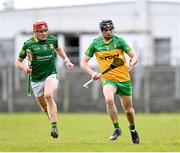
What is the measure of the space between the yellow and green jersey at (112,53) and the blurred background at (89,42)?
29.7 meters

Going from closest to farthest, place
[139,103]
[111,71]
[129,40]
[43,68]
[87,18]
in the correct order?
[111,71] < [43,68] < [139,103] < [129,40] < [87,18]

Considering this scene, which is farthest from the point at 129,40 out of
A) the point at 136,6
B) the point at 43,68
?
the point at 43,68

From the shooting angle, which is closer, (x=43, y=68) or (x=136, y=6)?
(x=43, y=68)

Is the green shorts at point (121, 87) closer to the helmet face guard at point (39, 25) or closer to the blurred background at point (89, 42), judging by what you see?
the helmet face guard at point (39, 25)

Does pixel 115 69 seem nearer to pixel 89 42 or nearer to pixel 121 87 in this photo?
pixel 121 87

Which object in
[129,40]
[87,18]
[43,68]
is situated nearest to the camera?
[43,68]

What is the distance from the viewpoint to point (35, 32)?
18266mm

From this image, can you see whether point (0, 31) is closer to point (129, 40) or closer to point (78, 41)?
point (78, 41)

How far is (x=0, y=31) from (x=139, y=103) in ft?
65.6

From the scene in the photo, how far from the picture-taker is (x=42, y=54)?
727 inches

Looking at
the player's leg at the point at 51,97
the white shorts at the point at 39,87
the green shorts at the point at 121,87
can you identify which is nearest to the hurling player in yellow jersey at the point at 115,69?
the green shorts at the point at 121,87

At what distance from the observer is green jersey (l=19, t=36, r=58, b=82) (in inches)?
725

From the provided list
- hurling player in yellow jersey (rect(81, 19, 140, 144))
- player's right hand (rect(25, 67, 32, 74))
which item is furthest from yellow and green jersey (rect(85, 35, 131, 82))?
player's right hand (rect(25, 67, 32, 74))

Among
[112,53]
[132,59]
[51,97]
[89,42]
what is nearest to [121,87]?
[132,59]
